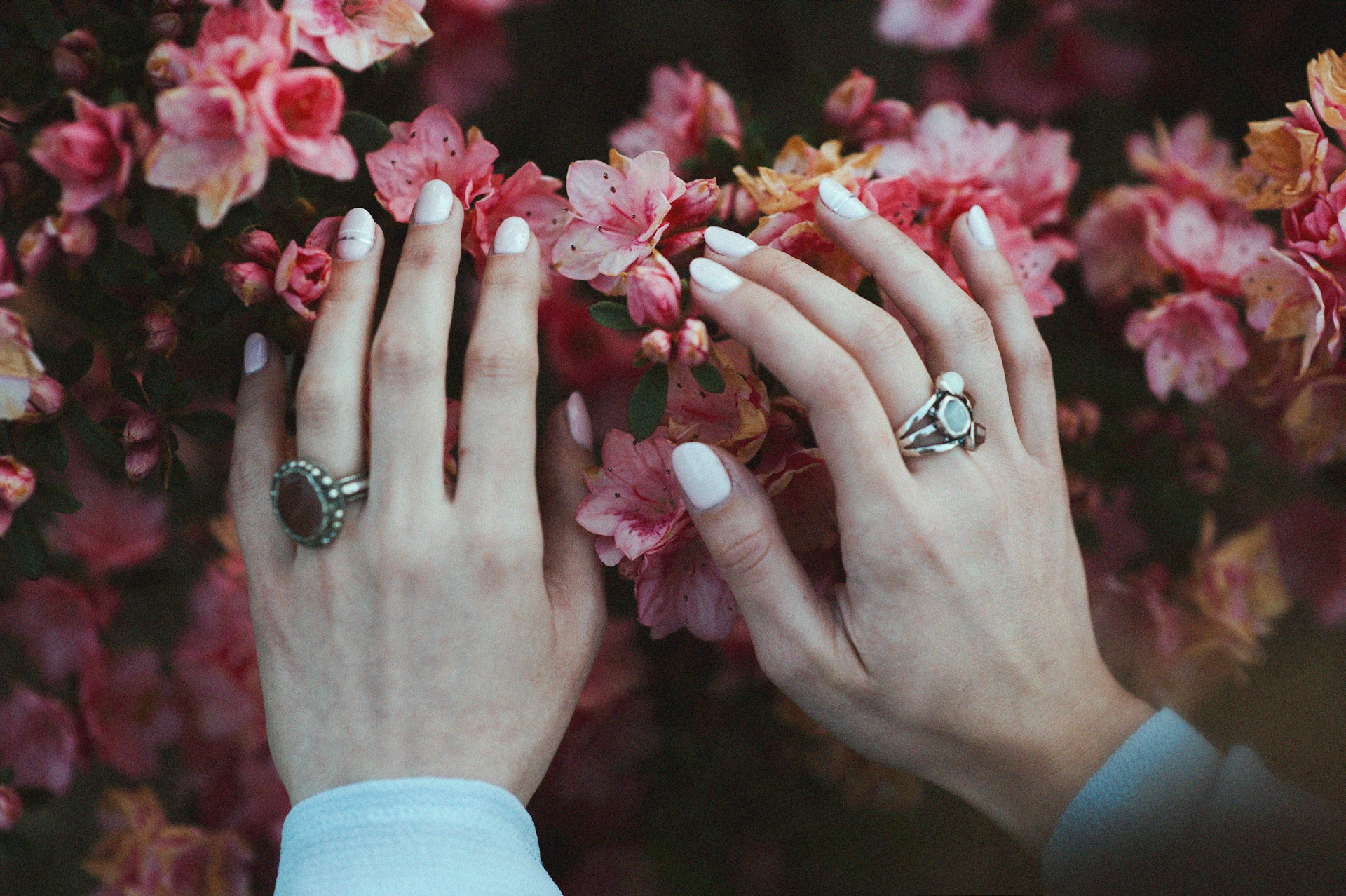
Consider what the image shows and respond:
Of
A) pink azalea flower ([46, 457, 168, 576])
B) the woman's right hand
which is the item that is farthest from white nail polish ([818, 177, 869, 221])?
pink azalea flower ([46, 457, 168, 576])

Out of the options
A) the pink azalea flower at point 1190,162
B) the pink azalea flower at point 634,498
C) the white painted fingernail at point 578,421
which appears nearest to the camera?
the pink azalea flower at point 634,498

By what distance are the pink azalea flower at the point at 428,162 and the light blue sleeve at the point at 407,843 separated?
0.61m

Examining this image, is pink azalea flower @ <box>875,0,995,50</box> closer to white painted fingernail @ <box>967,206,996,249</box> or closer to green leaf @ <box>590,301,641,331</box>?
white painted fingernail @ <box>967,206,996,249</box>

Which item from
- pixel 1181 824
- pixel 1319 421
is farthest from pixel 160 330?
pixel 1319 421

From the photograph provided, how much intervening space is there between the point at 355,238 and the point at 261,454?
10.2 inches

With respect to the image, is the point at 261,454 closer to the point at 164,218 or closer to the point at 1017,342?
the point at 164,218

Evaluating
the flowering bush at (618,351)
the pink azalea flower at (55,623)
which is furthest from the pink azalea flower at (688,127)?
the pink azalea flower at (55,623)

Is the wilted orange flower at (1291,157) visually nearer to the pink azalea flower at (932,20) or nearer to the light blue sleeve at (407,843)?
the pink azalea flower at (932,20)

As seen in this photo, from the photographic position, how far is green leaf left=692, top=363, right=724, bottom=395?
3.18 ft

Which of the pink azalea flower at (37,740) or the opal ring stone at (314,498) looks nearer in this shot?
the opal ring stone at (314,498)

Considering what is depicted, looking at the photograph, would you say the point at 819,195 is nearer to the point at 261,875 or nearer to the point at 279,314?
the point at 279,314

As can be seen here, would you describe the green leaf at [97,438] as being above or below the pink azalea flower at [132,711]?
above

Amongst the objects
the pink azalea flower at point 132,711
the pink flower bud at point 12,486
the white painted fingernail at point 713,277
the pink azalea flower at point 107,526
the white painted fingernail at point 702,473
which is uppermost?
the white painted fingernail at point 713,277

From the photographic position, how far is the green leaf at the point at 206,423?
1060 millimetres
